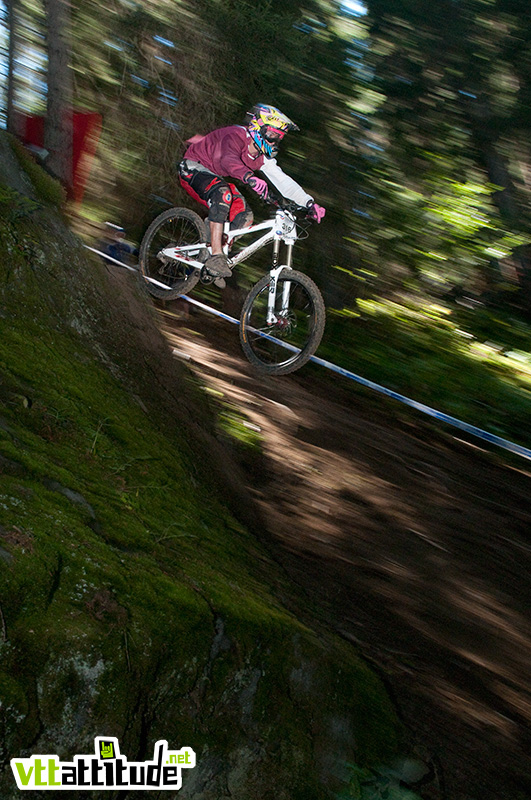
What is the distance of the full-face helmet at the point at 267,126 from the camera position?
5387mm

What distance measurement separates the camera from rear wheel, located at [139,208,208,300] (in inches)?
283

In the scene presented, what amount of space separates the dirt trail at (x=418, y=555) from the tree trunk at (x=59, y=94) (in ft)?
18.3

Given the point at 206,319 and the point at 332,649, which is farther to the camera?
the point at 206,319

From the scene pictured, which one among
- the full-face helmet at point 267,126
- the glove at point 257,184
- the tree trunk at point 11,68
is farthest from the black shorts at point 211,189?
the tree trunk at point 11,68

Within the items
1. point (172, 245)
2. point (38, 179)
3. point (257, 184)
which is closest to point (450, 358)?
point (257, 184)

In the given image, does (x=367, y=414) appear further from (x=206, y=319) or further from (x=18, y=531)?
(x=18, y=531)

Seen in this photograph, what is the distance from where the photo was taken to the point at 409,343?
7.78 metres

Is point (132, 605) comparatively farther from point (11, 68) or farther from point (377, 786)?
point (11, 68)

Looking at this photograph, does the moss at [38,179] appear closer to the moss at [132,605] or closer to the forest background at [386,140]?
the moss at [132,605]

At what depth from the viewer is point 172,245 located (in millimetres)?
7324

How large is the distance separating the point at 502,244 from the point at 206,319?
403cm

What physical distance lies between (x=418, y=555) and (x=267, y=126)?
12.8 ft

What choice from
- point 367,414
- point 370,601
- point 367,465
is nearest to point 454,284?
point 367,414

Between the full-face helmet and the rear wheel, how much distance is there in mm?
1650
